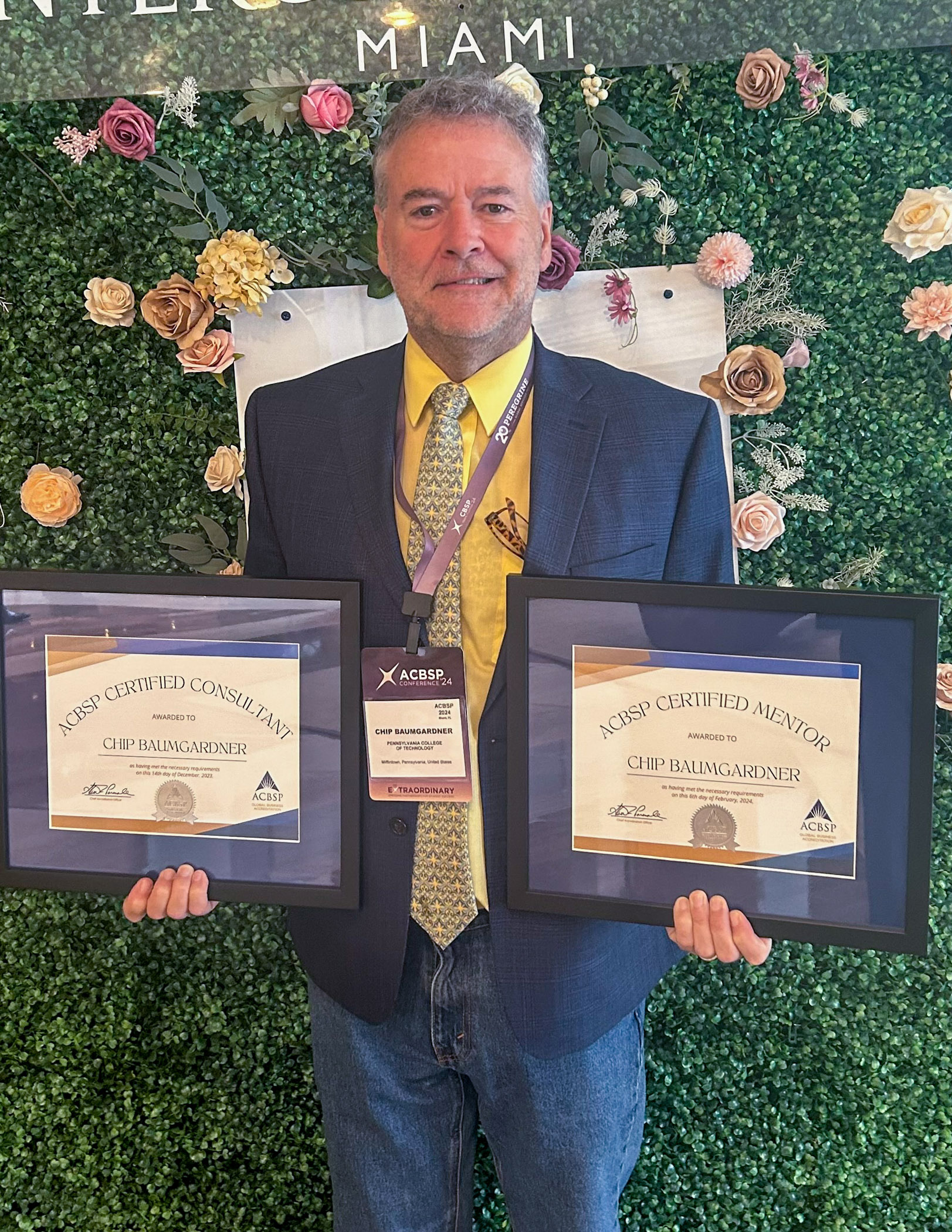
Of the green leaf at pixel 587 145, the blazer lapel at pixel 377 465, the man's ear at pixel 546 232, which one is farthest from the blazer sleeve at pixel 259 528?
the green leaf at pixel 587 145

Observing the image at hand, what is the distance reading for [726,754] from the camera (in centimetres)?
137

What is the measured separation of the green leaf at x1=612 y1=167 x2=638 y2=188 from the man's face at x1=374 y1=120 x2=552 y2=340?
34 centimetres

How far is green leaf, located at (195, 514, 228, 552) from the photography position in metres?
1.91

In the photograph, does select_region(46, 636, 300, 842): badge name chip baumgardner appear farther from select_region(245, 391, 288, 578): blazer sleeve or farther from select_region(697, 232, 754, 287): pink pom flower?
select_region(697, 232, 754, 287): pink pom flower

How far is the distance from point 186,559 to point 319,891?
75cm

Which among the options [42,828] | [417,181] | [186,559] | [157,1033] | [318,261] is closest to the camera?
[417,181]

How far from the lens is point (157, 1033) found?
81.7 inches

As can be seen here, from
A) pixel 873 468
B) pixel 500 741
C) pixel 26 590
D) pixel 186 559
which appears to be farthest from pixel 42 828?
pixel 873 468

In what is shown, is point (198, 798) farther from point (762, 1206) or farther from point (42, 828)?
point (762, 1206)

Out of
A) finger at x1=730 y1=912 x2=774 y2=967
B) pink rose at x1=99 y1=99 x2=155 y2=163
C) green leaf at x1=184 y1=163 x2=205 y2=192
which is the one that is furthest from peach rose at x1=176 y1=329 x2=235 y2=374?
finger at x1=730 y1=912 x2=774 y2=967

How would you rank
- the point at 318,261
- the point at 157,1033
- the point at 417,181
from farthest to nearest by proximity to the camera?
the point at 157,1033
the point at 318,261
the point at 417,181

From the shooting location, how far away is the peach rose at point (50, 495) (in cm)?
193

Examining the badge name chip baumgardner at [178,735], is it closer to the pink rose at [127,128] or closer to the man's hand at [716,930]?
the man's hand at [716,930]

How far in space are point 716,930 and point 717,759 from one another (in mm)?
241
